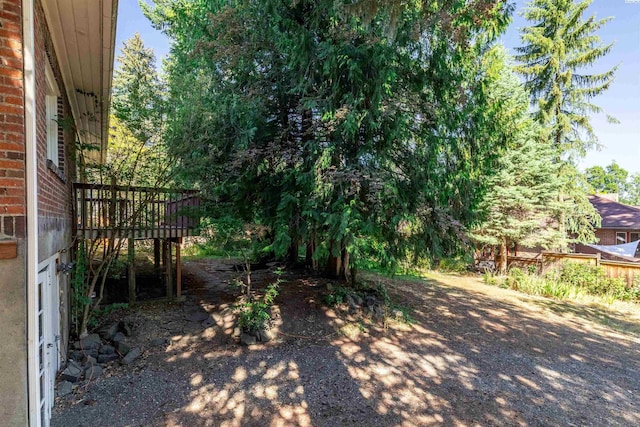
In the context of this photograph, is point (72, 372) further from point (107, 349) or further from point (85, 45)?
point (85, 45)

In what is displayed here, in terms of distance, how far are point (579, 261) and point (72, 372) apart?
1383cm

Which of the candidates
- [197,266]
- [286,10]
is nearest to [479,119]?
[286,10]

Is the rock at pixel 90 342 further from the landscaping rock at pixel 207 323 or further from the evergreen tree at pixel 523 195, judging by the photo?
the evergreen tree at pixel 523 195

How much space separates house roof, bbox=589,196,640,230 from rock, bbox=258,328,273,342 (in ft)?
65.9

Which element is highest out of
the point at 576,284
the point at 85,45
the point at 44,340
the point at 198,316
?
the point at 85,45

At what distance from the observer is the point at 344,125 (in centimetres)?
588

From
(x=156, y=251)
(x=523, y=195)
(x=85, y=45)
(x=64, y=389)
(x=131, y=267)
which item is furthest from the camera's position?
(x=523, y=195)

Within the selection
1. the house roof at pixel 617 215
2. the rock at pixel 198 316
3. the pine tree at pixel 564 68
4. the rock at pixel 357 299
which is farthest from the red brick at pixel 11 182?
the house roof at pixel 617 215

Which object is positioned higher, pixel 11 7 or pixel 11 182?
pixel 11 7

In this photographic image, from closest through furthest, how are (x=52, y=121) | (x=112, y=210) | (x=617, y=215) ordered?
1. (x=52, y=121)
2. (x=112, y=210)
3. (x=617, y=215)

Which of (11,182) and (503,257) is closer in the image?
(11,182)

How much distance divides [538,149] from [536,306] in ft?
22.7

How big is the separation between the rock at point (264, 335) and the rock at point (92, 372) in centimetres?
250

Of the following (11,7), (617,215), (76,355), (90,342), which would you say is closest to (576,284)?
(617,215)
